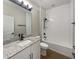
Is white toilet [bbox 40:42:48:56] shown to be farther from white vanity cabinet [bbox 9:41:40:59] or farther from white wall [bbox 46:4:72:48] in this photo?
white vanity cabinet [bbox 9:41:40:59]

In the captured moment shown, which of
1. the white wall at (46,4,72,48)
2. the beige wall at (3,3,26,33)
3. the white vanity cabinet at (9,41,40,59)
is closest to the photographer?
the white vanity cabinet at (9,41,40,59)

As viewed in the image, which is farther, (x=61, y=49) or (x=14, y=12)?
(x=61, y=49)

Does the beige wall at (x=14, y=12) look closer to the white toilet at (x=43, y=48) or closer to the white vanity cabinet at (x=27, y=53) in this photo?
the white vanity cabinet at (x=27, y=53)

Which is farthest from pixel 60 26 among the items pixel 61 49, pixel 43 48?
pixel 43 48

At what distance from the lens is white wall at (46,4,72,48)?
3123 millimetres

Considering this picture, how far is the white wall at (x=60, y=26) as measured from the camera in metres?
3.12

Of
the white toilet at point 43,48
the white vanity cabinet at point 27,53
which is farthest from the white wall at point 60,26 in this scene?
the white vanity cabinet at point 27,53

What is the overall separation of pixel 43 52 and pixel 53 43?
88 centimetres

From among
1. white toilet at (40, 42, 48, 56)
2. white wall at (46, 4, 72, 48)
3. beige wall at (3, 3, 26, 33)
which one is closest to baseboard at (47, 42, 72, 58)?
white wall at (46, 4, 72, 48)

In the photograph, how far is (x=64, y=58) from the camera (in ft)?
8.50

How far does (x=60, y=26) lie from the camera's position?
345 centimetres

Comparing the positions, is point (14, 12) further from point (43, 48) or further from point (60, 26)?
point (60, 26)
